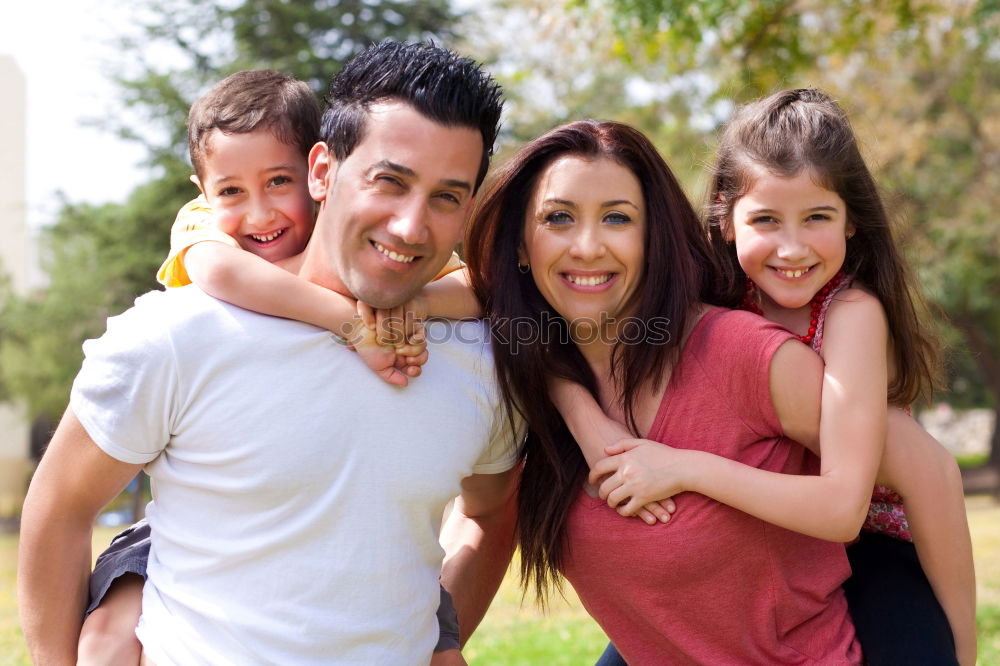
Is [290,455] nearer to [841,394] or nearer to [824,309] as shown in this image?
[841,394]

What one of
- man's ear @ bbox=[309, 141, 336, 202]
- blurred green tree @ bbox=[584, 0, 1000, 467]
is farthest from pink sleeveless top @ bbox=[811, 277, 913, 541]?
blurred green tree @ bbox=[584, 0, 1000, 467]

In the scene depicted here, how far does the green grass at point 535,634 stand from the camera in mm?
6645

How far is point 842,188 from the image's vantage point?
282cm

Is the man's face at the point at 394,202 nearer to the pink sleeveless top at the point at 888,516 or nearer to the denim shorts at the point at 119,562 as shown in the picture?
the denim shorts at the point at 119,562

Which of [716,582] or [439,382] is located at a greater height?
[439,382]

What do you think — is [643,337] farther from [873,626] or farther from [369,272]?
[873,626]

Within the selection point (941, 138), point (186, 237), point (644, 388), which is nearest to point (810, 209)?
point (644, 388)

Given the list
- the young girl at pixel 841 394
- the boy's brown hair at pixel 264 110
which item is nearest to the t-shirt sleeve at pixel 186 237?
the boy's brown hair at pixel 264 110

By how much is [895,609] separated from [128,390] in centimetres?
206

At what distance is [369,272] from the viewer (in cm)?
246

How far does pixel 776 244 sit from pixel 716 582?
99 centimetres

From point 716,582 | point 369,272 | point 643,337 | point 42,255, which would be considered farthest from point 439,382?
point 42,255

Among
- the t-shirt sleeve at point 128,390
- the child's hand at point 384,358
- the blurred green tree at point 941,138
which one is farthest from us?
the blurred green tree at point 941,138

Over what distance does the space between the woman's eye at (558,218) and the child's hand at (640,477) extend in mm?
643
